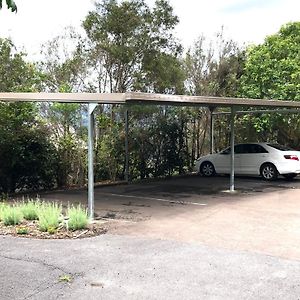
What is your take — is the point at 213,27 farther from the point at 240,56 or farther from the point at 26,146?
the point at 26,146

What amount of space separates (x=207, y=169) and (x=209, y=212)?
817cm

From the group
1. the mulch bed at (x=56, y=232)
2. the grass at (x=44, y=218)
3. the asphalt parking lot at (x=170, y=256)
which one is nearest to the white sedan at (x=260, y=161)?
the asphalt parking lot at (x=170, y=256)

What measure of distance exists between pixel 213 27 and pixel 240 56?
75.6 inches

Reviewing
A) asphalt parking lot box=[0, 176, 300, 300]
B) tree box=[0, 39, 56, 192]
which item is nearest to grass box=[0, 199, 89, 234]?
asphalt parking lot box=[0, 176, 300, 300]

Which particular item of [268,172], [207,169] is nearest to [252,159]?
[268,172]

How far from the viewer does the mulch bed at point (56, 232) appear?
7750 mm

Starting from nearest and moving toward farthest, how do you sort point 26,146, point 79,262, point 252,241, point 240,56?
point 79,262 < point 252,241 < point 26,146 < point 240,56

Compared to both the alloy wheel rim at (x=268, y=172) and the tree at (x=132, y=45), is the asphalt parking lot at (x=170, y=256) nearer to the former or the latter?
the alloy wheel rim at (x=268, y=172)

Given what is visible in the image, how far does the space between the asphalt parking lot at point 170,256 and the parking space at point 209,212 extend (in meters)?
0.02

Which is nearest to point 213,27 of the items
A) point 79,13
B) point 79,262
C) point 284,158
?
point 79,13

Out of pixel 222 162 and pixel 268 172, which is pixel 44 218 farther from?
pixel 222 162

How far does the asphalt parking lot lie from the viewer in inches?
200

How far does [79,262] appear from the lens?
20.2 ft

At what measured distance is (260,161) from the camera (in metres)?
16.5
